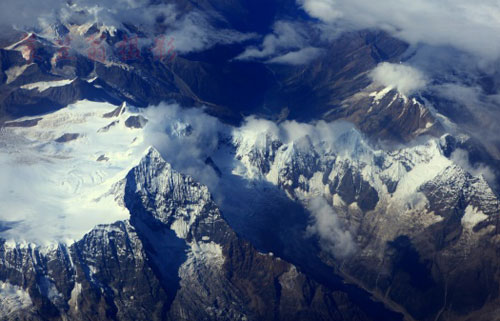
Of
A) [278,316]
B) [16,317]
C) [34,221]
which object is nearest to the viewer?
[16,317]

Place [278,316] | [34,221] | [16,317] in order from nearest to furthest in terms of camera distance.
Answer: [16,317] → [34,221] → [278,316]

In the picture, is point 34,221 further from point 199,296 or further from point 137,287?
point 199,296

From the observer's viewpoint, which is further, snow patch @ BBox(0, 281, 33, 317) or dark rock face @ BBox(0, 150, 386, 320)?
dark rock face @ BBox(0, 150, 386, 320)

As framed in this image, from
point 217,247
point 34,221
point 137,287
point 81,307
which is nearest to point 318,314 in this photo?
point 217,247

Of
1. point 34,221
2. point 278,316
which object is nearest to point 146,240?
point 34,221

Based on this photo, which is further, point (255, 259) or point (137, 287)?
point (255, 259)

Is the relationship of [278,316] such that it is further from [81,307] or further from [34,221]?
[34,221]

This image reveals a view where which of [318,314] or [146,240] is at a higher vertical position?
[146,240]

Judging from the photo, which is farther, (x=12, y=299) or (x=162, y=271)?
(x=162, y=271)

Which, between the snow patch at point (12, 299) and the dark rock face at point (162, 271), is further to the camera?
the dark rock face at point (162, 271)

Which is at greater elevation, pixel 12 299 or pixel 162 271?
pixel 12 299
